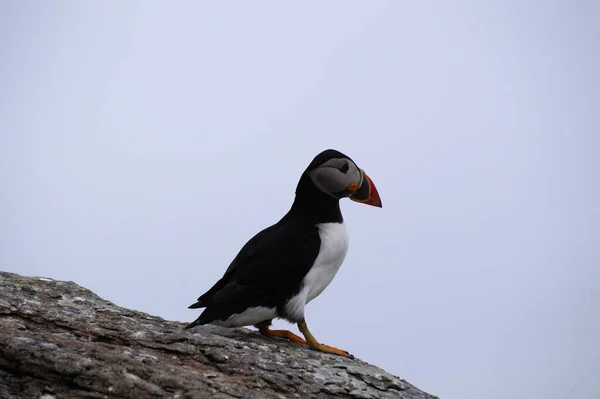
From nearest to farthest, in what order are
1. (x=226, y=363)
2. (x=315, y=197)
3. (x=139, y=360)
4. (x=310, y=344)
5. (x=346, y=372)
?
(x=139, y=360)
(x=226, y=363)
(x=346, y=372)
(x=310, y=344)
(x=315, y=197)

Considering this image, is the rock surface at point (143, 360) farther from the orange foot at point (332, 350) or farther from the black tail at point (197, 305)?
the black tail at point (197, 305)

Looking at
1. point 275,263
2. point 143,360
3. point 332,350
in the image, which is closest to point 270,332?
point 332,350

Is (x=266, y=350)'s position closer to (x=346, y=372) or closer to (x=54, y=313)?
(x=346, y=372)

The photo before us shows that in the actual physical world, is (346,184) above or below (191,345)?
above

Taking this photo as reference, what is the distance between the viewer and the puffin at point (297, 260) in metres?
6.72

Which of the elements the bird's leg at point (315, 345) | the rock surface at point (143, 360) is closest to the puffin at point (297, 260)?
the bird's leg at point (315, 345)

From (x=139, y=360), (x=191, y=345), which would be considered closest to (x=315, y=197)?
(x=191, y=345)

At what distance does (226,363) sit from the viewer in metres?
5.80

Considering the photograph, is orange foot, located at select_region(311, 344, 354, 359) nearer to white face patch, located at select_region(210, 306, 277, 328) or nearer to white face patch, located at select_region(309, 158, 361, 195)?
white face patch, located at select_region(210, 306, 277, 328)

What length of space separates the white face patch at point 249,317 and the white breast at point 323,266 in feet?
0.68

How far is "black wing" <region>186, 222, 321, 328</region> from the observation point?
21.7ft

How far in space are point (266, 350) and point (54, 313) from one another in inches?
79.8

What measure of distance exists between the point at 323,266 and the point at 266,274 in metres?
0.71

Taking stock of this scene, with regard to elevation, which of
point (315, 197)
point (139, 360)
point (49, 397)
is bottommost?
point (49, 397)
